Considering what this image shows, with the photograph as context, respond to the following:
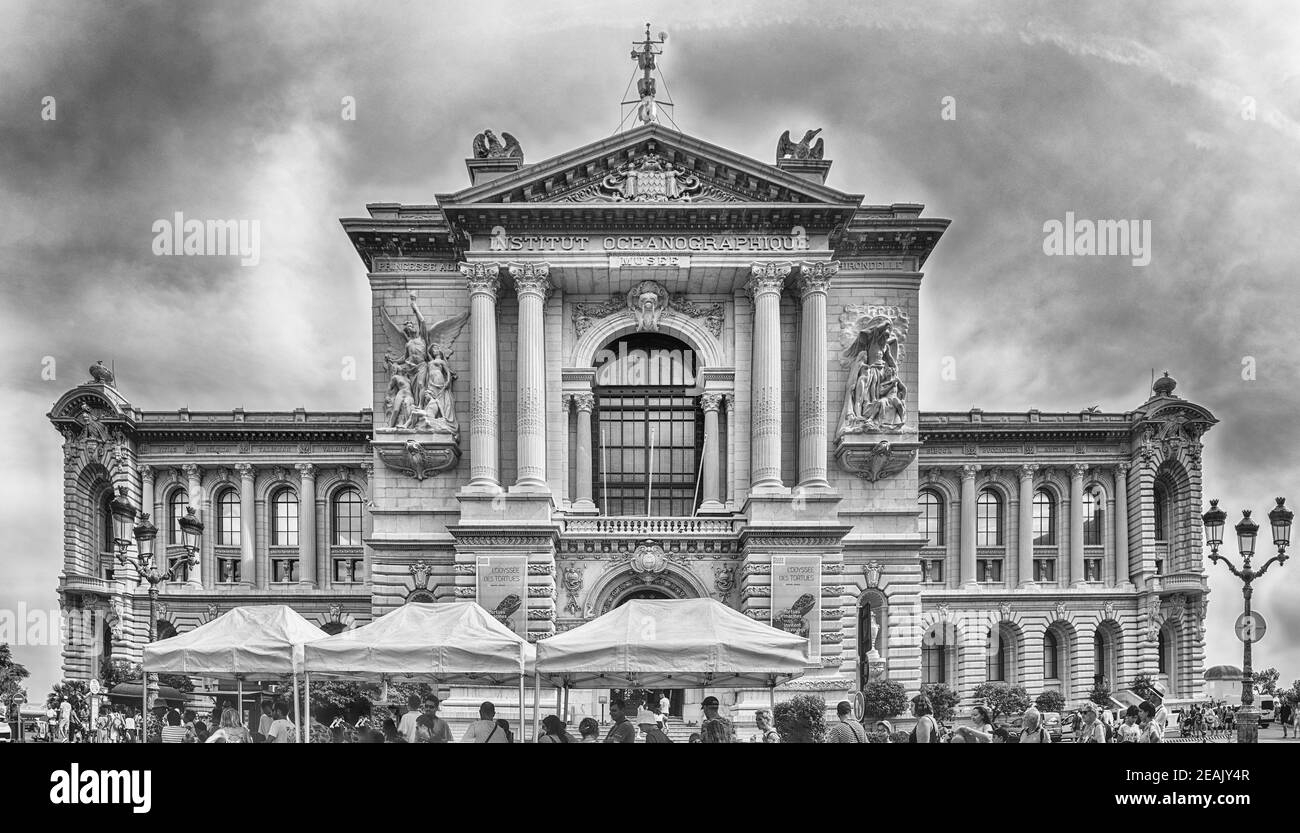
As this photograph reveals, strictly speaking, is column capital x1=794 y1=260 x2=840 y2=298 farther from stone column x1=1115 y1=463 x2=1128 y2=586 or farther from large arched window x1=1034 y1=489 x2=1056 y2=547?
stone column x1=1115 y1=463 x2=1128 y2=586

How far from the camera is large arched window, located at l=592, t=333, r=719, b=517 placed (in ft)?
152

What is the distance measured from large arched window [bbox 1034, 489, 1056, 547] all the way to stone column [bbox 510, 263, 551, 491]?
1625 inches

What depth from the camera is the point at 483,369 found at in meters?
43.3

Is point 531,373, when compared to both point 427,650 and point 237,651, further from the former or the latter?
point 427,650

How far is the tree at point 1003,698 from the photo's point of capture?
5894 cm

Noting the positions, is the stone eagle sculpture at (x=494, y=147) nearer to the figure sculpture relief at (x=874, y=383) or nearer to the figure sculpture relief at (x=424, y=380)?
the figure sculpture relief at (x=424, y=380)

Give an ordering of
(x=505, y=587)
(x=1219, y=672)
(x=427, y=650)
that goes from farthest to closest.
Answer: (x=1219, y=672), (x=505, y=587), (x=427, y=650)

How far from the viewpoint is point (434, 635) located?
22672 mm

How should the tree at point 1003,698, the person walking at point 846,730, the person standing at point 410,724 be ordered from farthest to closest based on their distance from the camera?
the tree at point 1003,698
the person standing at point 410,724
the person walking at point 846,730

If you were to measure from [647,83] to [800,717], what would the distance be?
930 inches

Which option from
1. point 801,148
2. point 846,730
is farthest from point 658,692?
point 846,730

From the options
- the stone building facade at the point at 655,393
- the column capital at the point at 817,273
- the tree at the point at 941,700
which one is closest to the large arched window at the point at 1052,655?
the tree at the point at 941,700

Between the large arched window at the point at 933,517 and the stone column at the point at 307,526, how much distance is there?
3390cm
